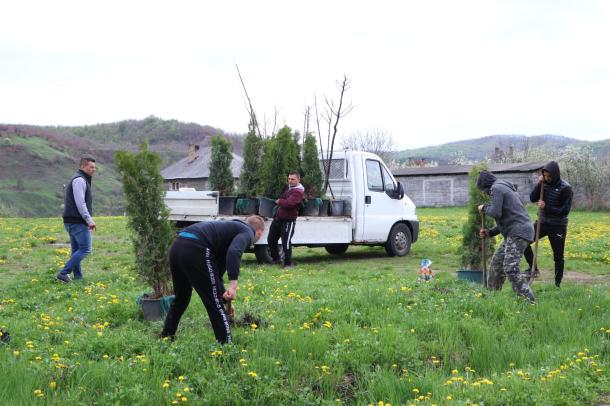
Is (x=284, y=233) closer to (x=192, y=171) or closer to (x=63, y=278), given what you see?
(x=63, y=278)

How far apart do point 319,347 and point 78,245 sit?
5717 mm

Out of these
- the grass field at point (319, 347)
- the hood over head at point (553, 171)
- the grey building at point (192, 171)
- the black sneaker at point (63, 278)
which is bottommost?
the grass field at point (319, 347)

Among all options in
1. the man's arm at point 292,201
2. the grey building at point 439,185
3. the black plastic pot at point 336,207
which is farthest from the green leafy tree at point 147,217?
the grey building at point 439,185

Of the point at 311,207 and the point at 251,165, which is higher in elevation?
the point at 251,165

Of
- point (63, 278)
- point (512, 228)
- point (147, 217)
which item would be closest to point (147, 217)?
point (147, 217)

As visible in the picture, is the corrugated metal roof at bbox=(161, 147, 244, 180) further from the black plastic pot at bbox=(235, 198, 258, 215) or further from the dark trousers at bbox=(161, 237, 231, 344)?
the dark trousers at bbox=(161, 237, 231, 344)

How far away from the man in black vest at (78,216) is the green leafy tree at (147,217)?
235 centimetres

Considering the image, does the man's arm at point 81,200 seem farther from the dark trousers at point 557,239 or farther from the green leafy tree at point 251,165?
the dark trousers at point 557,239

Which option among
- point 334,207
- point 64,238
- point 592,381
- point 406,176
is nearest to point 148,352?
point 592,381

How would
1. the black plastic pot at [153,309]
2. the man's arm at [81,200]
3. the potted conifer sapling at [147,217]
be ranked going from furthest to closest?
the man's arm at [81,200], the potted conifer sapling at [147,217], the black plastic pot at [153,309]

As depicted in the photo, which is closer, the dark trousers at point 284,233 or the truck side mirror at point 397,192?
the dark trousers at point 284,233

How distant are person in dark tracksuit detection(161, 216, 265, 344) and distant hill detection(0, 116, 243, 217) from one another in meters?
30.5

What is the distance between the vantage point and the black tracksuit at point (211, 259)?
20.3ft

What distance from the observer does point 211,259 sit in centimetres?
626
